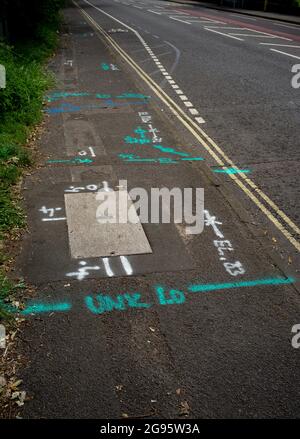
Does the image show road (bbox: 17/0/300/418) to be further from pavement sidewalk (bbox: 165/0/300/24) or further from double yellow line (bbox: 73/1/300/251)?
pavement sidewalk (bbox: 165/0/300/24)

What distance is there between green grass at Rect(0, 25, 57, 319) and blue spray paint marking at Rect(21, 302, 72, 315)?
287mm

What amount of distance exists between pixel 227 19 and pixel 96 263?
113ft

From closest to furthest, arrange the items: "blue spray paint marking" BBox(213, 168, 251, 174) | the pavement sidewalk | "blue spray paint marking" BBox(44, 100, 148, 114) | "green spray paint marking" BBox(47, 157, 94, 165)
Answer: "blue spray paint marking" BBox(213, 168, 251, 174), "green spray paint marking" BBox(47, 157, 94, 165), "blue spray paint marking" BBox(44, 100, 148, 114), the pavement sidewalk

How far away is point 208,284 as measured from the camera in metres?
5.36

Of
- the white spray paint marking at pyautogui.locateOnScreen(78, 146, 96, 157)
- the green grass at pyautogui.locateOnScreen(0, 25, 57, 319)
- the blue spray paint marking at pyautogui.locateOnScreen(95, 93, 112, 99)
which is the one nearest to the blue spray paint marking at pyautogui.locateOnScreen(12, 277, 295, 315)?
the green grass at pyautogui.locateOnScreen(0, 25, 57, 319)

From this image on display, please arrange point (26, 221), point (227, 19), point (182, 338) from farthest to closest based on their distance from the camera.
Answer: point (227, 19), point (26, 221), point (182, 338)

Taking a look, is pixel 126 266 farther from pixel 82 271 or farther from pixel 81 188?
pixel 81 188

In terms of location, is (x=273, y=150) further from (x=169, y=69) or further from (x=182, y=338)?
(x=169, y=69)

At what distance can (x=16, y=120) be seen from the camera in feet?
35.7

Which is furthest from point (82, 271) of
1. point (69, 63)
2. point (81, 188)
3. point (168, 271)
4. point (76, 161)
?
point (69, 63)

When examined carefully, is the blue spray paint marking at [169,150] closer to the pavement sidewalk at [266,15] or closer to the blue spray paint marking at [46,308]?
the blue spray paint marking at [46,308]

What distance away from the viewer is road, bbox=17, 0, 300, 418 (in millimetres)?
4023

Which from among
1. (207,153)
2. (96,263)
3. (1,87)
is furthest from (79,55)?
(96,263)

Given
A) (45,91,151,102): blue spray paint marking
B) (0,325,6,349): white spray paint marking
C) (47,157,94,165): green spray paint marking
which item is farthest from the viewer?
(45,91,151,102): blue spray paint marking
